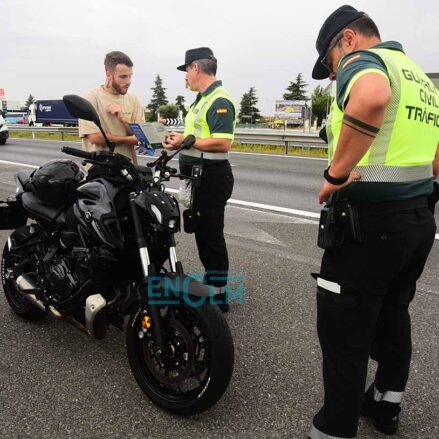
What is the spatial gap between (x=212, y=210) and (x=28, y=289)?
4.64 feet

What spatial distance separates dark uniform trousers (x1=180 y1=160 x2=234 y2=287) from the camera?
3.40 metres

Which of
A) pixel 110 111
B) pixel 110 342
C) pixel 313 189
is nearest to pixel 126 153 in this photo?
pixel 110 111

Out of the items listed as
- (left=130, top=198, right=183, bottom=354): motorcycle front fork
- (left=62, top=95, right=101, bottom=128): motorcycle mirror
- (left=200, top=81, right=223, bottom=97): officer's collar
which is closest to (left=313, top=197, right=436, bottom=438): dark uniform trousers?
(left=130, top=198, right=183, bottom=354): motorcycle front fork

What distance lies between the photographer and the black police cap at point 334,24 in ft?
6.13

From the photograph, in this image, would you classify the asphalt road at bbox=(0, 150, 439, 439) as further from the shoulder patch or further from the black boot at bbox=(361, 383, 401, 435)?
the shoulder patch

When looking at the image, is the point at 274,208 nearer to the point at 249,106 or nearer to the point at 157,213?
the point at 157,213

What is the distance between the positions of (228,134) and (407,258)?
183 centimetres

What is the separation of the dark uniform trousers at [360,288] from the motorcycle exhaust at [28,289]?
6.13 ft

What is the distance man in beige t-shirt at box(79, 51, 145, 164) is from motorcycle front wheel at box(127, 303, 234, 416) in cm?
177

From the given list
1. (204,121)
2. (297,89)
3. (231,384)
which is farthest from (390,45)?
(297,89)

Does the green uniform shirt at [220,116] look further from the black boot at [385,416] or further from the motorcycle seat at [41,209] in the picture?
the black boot at [385,416]

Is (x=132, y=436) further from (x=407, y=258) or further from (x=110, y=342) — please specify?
(x=407, y=258)

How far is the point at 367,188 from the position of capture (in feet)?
5.92

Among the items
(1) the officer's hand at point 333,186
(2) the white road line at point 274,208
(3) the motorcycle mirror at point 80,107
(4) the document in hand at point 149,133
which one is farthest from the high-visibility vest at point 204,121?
(2) the white road line at point 274,208
